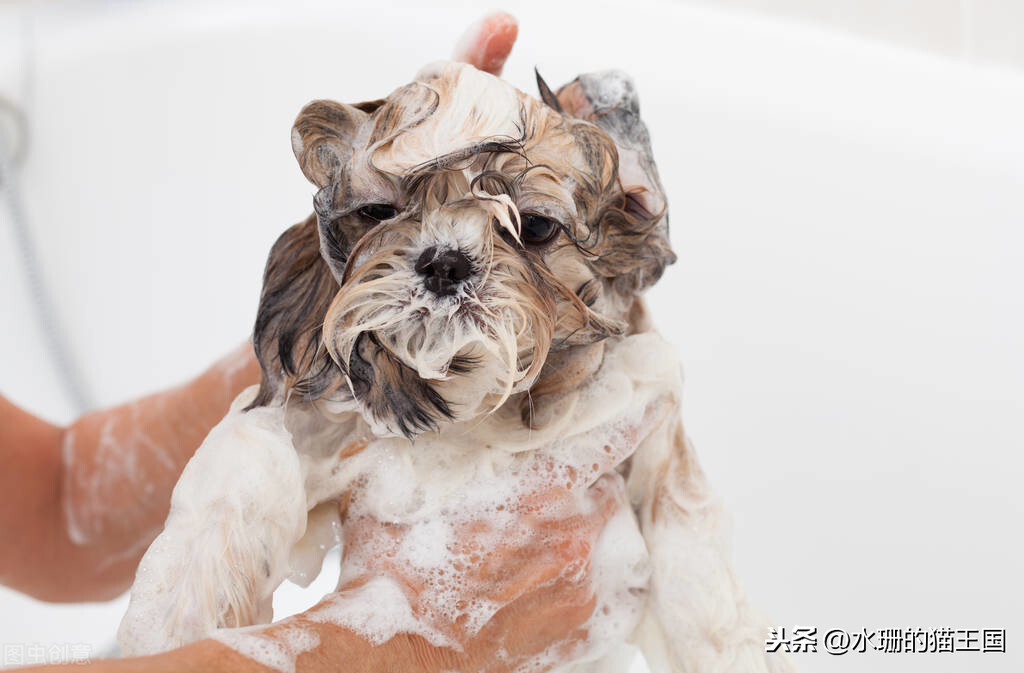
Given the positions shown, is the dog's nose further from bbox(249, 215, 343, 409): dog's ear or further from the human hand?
the human hand

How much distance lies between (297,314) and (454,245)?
7.7 inches

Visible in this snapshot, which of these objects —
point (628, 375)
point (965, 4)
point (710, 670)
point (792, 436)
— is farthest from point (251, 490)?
point (965, 4)

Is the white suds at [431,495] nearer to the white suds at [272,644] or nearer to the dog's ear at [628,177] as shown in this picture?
the white suds at [272,644]

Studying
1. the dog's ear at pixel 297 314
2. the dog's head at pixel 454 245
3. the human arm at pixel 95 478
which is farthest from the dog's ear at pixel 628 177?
the human arm at pixel 95 478

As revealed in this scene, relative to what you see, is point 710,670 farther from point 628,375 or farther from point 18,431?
point 18,431

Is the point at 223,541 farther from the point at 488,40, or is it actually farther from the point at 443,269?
the point at 488,40

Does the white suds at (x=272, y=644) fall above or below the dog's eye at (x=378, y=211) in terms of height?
below

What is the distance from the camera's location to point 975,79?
1575 mm

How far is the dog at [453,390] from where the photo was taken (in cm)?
68

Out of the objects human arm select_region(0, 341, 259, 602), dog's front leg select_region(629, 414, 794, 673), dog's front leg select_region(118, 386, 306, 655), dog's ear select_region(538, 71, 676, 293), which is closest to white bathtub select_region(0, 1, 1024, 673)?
human arm select_region(0, 341, 259, 602)

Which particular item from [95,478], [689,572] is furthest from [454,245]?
[95,478]

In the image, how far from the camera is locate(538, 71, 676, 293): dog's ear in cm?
80

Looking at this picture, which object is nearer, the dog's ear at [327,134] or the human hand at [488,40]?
the dog's ear at [327,134]

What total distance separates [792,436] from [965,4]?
79 centimetres
